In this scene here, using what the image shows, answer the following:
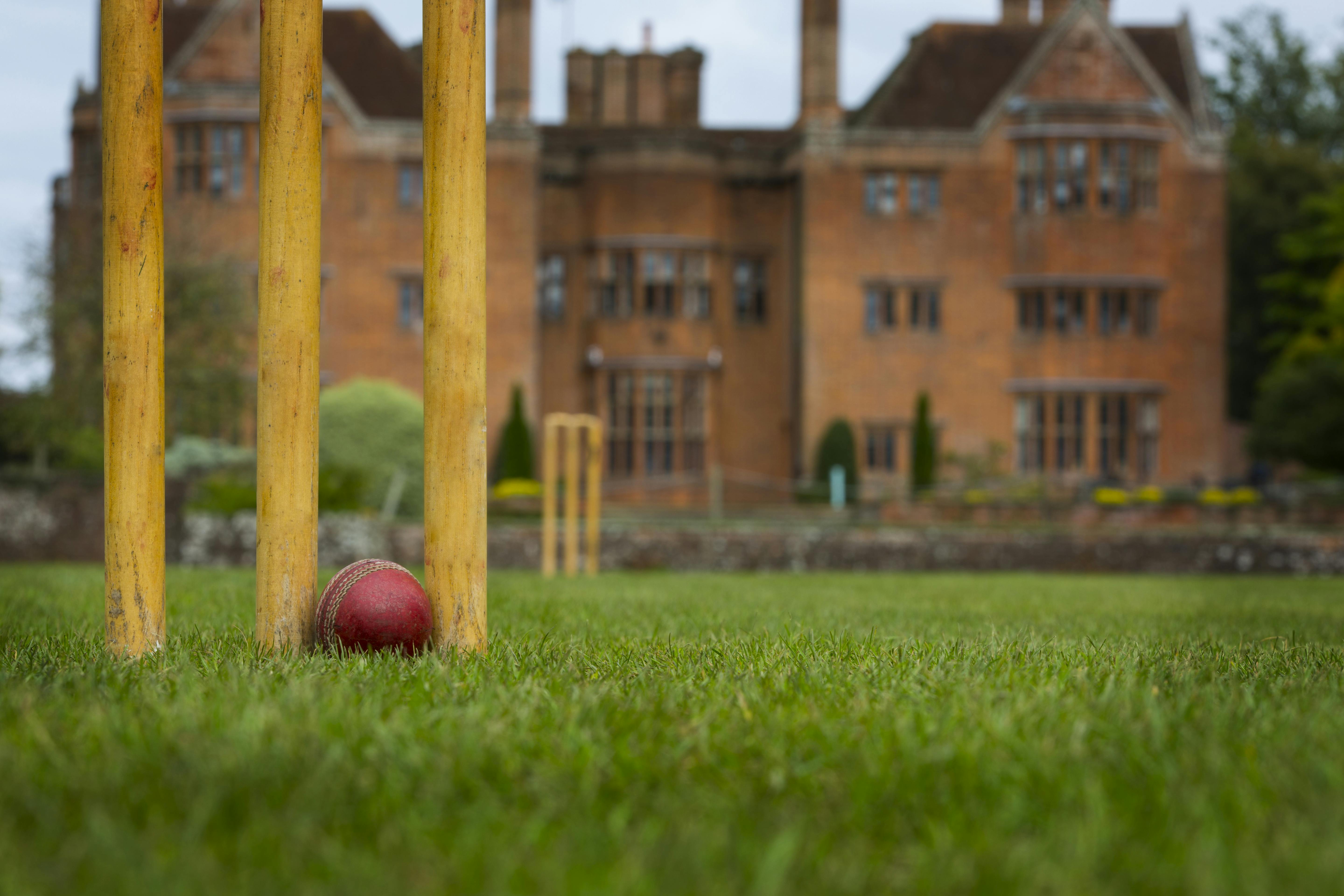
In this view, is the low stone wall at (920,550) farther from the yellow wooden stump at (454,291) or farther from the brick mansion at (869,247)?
the brick mansion at (869,247)

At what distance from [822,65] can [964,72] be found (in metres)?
4.02

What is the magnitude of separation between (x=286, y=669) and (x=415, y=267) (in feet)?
99.9

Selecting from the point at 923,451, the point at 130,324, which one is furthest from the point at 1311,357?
the point at 130,324

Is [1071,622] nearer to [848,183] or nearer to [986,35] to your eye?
[848,183]

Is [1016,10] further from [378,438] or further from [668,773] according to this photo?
[668,773]

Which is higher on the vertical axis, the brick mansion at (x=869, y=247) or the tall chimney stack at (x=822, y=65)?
the tall chimney stack at (x=822, y=65)

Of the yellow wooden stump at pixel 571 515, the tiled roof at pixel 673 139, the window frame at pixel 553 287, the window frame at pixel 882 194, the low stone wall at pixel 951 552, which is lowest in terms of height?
the low stone wall at pixel 951 552

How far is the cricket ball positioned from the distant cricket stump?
0.14 meters

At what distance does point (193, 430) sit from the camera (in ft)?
92.0

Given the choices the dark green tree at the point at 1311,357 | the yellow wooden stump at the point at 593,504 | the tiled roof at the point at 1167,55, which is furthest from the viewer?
the tiled roof at the point at 1167,55

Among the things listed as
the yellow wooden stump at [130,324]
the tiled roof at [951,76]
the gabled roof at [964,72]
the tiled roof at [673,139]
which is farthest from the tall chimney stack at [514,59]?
the yellow wooden stump at [130,324]

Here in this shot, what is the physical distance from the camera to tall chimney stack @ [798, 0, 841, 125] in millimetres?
33594

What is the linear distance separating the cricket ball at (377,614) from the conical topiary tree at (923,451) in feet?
92.1

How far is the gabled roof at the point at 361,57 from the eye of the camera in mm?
33594
